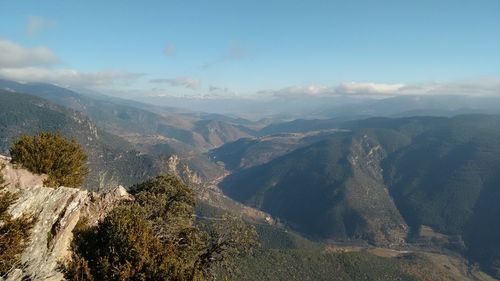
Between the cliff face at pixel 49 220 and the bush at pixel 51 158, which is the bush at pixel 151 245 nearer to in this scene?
the cliff face at pixel 49 220

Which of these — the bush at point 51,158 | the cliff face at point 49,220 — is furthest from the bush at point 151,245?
the bush at point 51,158

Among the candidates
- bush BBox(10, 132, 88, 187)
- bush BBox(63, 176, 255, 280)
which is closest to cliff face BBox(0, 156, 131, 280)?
bush BBox(63, 176, 255, 280)

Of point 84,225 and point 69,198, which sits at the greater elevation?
point 69,198

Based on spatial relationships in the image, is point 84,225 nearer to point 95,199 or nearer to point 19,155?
point 95,199

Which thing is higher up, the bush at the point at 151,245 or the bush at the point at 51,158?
the bush at the point at 51,158

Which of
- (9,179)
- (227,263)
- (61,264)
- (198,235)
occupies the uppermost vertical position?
(9,179)

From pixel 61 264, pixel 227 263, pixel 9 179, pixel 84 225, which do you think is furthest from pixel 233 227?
pixel 9 179
